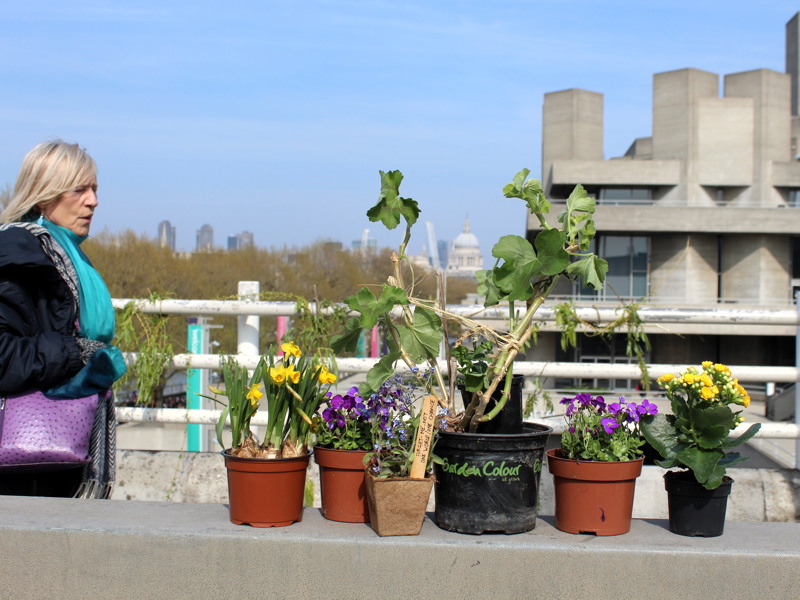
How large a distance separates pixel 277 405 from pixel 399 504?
561 mm

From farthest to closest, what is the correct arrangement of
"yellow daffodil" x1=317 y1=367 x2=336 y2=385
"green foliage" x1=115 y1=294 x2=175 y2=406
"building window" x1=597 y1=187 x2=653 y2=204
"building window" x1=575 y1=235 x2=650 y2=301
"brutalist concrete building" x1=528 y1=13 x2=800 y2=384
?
1. "building window" x1=597 y1=187 x2=653 y2=204
2. "building window" x1=575 y1=235 x2=650 y2=301
3. "brutalist concrete building" x1=528 y1=13 x2=800 y2=384
4. "green foliage" x1=115 y1=294 x2=175 y2=406
5. "yellow daffodil" x1=317 y1=367 x2=336 y2=385

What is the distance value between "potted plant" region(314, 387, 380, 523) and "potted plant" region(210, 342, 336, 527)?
6 cm

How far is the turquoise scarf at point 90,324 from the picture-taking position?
8.73ft

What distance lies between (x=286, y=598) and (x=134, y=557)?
47cm

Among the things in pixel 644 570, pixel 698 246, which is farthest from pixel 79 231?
pixel 698 246

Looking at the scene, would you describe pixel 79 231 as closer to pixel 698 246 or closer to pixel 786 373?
pixel 786 373

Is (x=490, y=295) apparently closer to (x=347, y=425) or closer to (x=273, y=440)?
(x=347, y=425)

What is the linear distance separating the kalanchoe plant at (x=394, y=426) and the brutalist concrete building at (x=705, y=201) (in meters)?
46.8

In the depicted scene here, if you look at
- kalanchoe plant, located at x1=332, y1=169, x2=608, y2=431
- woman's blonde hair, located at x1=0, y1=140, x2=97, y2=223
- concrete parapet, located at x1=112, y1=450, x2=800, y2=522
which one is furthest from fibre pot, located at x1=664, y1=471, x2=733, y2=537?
woman's blonde hair, located at x1=0, y1=140, x2=97, y2=223

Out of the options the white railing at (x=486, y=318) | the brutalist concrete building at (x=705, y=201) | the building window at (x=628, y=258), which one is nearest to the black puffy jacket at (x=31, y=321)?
the white railing at (x=486, y=318)

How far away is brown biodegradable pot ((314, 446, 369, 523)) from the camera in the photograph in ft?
8.59

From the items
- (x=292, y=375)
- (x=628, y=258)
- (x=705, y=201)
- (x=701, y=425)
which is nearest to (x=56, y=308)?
(x=292, y=375)

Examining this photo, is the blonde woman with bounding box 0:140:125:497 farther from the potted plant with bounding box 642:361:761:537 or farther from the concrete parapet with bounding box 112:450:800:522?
the potted plant with bounding box 642:361:761:537

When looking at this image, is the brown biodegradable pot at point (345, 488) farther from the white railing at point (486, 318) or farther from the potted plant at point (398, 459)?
the white railing at point (486, 318)
